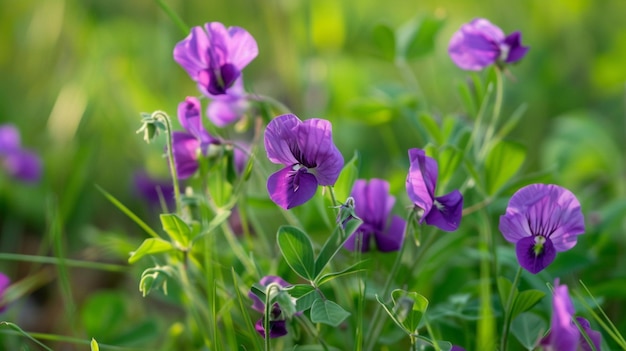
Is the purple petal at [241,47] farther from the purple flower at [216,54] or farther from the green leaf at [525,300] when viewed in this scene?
the green leaf at [525,300]

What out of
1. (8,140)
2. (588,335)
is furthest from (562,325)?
(8,140)

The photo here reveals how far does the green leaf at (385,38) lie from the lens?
1.79 metres

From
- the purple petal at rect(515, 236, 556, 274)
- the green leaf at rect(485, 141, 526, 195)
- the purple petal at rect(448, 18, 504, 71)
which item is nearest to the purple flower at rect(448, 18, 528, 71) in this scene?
the purple petal at rect(448, 18, 504, 71)

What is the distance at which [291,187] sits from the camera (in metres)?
1.12

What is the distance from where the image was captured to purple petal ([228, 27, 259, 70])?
4.14ft

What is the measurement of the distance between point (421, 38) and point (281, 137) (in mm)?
827

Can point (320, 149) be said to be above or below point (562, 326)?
above

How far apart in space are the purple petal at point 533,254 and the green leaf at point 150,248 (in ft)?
1.69

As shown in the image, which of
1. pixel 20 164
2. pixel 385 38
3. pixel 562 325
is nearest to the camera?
pixel 562 325

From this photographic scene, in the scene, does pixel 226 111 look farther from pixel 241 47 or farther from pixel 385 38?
pixel 385 38

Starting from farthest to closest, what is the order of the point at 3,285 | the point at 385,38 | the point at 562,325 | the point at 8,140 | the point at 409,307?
1. the point at 8,140
2. the point at 385,38
3. the point at 3,285
4. the point at 409,307
5. the point at 562,325

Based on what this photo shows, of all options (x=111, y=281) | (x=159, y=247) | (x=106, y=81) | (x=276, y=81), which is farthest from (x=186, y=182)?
(x=159, y=247)

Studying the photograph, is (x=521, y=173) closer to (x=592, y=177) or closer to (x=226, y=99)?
(x=592, y=177)

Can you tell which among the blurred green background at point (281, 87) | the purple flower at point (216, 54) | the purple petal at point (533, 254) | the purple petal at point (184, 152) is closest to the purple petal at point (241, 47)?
the purple flower at point (216, 54)
